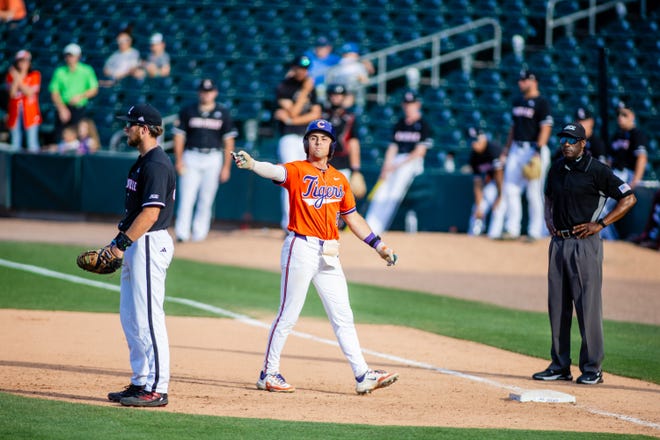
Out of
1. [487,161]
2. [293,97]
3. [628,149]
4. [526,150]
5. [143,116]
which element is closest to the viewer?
[143,116]

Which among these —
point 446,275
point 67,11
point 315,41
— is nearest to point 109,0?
point 67,11

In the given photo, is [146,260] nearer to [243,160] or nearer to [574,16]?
[243,160]

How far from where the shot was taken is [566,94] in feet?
69.4

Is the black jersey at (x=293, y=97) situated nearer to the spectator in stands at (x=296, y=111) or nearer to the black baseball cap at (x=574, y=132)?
the spectator in stands at (x=296, y=111)

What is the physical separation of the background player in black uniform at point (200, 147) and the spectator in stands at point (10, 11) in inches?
445

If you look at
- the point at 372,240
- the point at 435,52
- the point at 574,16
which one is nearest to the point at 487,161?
the point at 435,52

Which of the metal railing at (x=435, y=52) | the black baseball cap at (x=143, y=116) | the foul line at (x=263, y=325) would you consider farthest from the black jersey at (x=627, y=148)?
the black baseball cap at (x=143, y=116)

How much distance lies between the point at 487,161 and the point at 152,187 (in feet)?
38.6

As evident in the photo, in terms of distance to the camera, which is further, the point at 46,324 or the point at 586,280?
the point at 46,324

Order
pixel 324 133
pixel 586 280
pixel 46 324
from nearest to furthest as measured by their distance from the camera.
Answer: pixel 324 133 < pixel 586 280 < pixel 46 324

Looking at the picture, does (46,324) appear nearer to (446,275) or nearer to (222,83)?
(446,275)

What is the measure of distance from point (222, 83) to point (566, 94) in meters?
7.48

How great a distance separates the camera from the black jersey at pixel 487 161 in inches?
705

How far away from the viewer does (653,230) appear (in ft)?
56.0
